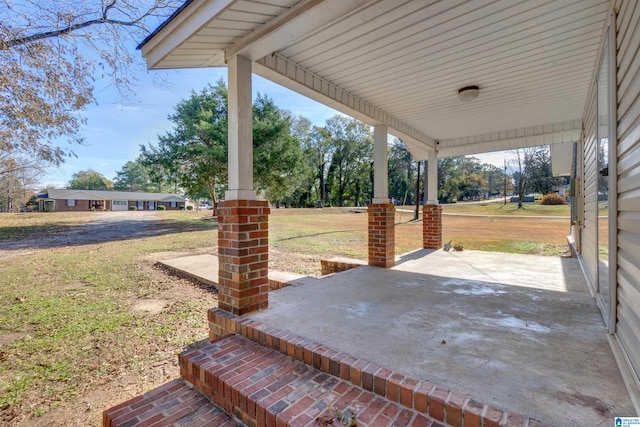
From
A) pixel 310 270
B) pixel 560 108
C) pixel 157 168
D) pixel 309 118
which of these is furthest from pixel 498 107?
pixel 309 118

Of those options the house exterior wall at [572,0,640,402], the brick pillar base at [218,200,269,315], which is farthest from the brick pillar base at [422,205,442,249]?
the brick pillar base at [218,200,269,315]

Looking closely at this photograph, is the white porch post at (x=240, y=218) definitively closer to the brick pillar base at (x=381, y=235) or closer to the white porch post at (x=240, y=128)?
the white porch post at (x=240, y=128)

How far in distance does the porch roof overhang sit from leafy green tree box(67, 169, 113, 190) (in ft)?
229

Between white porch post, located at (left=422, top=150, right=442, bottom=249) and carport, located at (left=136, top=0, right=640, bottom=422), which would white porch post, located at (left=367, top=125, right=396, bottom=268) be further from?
white porch post, located at (left=422, top=150, right=442, bottom=249)

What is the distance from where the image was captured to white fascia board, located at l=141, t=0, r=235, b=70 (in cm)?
219

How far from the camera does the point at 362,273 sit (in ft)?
14.5

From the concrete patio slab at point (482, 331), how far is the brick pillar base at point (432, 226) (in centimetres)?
228

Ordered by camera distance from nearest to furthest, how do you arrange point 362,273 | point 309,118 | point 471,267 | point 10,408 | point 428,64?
point 10,408, point 428,64, point 362,273, point 471,267, point 309,118

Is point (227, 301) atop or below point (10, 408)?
atop

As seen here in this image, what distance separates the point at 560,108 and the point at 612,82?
10.4 ft

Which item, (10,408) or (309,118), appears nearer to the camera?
(10,408)

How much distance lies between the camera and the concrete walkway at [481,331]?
5.06ft

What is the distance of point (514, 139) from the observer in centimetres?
607

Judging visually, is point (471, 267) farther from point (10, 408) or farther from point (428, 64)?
point (10, 408)
